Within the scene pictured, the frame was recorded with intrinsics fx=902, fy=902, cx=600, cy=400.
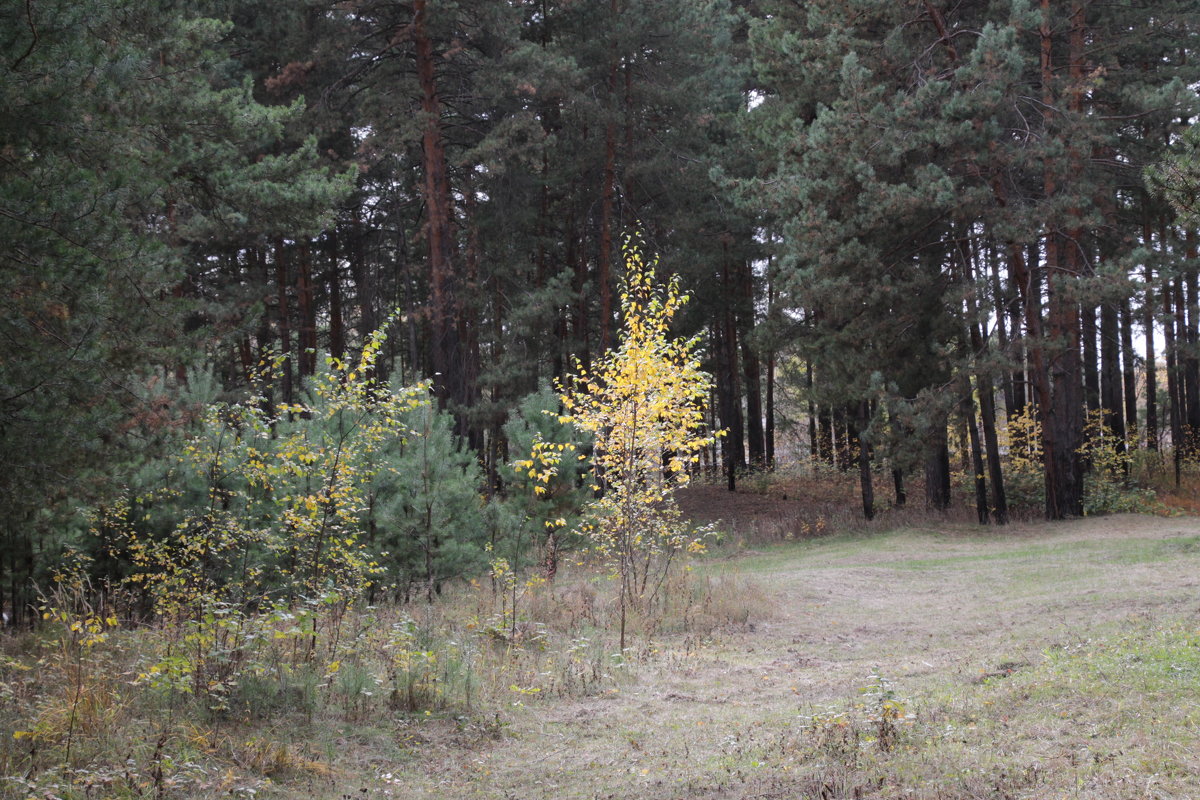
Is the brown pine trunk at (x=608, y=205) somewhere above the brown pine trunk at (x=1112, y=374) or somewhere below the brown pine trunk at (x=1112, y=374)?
above

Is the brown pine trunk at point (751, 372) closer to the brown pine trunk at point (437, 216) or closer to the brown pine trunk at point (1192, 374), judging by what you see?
the brown pine trunk at point (437, 216)

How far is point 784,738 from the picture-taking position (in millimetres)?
5277

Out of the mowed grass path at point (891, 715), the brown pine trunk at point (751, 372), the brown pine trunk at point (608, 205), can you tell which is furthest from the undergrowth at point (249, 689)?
the brown pine trunk at point (751, 372)

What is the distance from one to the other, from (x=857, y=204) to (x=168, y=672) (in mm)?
14539

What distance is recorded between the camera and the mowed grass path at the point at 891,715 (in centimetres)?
441

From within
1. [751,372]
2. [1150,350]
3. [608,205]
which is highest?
[608,205]

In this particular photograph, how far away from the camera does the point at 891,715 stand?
5.02 m

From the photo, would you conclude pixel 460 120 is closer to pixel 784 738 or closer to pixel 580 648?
pixel 580 648

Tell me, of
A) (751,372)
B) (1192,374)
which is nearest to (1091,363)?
(1192,374)

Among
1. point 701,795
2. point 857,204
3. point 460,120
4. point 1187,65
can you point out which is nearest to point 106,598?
point 701,795

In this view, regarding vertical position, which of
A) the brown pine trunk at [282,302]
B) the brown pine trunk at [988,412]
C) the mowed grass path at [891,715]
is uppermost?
the brown pine trunk at [282,302]

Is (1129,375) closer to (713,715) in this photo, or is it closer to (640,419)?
(640,419)

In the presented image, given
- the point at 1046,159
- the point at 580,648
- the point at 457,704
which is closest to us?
the point at 457,704

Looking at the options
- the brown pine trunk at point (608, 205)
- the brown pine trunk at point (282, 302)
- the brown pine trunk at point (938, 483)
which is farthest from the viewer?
the brown pine trunk at point (282, 302)
